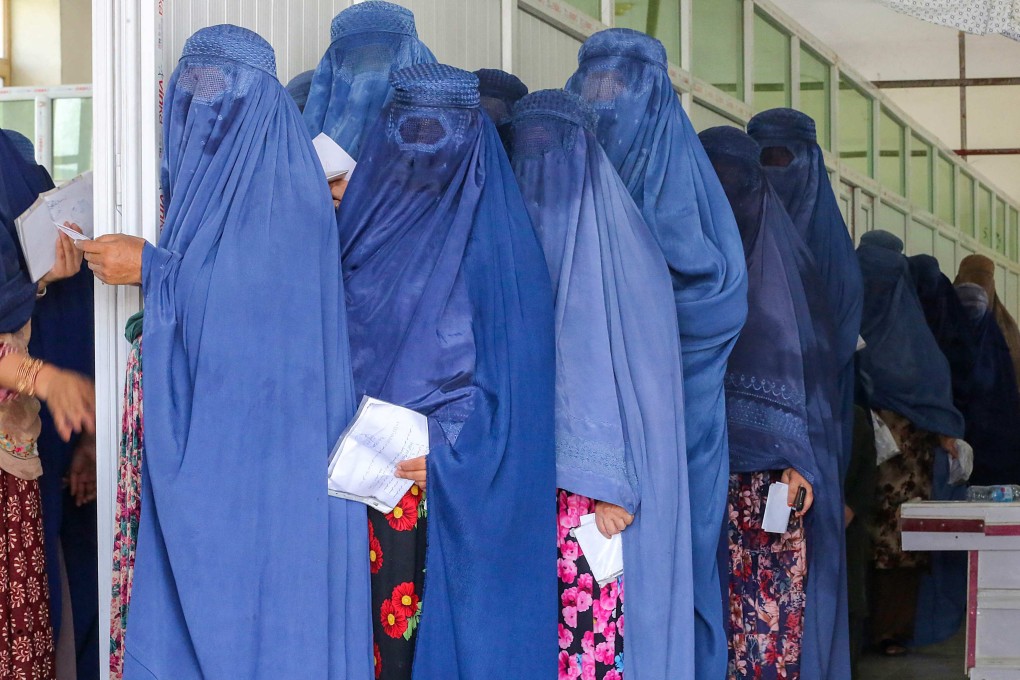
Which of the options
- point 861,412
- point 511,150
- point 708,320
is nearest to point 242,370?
point 511,150

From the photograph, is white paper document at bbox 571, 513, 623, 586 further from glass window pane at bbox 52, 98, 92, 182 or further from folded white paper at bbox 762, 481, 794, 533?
glass window pane at bbox 52, 98, 92, 182

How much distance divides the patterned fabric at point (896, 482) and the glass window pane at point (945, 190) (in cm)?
321

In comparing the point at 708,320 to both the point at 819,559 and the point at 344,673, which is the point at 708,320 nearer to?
the point at 819,559

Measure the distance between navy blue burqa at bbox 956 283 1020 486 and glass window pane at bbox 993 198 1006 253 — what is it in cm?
274

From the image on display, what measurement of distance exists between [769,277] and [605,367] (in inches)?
35.0

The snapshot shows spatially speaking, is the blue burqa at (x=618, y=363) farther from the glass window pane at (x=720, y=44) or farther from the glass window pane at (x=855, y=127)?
the glass window pane at (x=855, y=127)

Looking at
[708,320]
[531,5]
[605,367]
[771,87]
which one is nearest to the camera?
[605,367]

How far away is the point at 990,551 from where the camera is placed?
11.0 ft

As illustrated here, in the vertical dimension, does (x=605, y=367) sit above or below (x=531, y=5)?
below

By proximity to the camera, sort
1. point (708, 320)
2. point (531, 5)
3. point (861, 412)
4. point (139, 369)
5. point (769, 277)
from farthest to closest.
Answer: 1. point (861, 412)
2. point (531, 5)
3. point (769, 277)
4. point (708, 320)
5. point (139, 369)

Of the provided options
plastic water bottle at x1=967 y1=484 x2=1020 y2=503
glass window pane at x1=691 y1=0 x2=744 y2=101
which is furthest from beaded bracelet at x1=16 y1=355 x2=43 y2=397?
glass window pane at x1=691 y1=0 x2=744 y2=101

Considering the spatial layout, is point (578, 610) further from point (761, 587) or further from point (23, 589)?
point (23, 589)

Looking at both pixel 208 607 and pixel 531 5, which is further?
pixel 531 5

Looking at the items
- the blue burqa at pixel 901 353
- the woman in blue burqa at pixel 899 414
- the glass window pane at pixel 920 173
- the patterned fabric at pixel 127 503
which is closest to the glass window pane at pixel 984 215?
the glass window pane at pixel 920 173
